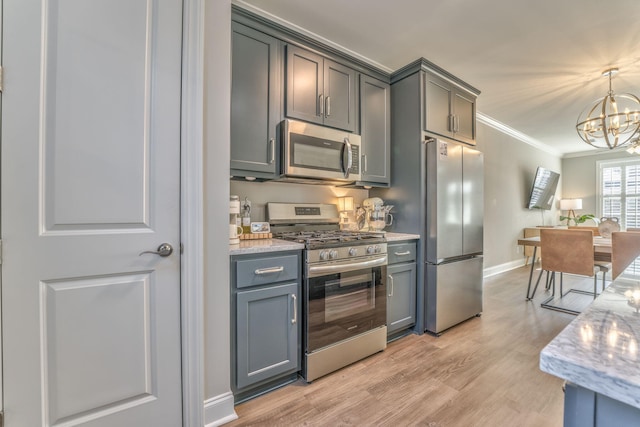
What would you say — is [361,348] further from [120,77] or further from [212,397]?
[120,77]

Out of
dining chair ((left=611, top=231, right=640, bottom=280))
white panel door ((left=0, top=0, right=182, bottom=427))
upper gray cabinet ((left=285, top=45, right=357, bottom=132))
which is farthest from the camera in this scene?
dining chair ((left=611, top=231, right=640, bottom=280))

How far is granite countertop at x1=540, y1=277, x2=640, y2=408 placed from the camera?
0.38 meters

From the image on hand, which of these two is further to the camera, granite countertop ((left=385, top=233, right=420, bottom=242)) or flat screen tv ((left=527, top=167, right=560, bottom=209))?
flat screen tv ((left=527, top=167, right=560, bottom=209))

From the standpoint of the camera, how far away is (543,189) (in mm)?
6000

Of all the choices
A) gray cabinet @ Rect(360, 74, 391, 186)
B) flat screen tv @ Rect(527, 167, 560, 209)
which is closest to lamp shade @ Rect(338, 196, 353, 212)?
gray cabinet @ Rect(360, 74, 391, 186)

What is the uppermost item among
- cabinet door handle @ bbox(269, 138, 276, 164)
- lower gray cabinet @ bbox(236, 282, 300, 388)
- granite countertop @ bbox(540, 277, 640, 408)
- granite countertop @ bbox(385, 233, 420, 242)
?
cabinet door handle @ bbox(269, 138, 276, 164)

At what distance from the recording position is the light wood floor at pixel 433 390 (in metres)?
1.55

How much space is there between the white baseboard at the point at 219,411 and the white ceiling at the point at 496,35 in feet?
8.44

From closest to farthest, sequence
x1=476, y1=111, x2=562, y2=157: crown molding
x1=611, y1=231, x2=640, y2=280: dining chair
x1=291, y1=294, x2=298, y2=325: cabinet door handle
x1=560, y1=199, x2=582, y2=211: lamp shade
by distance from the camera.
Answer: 1. x1=291, y1=294, x2=298, y2=325: cabinet door handle
2. x1=611, y1=231, x2=640, y2=280: dining chair
3. x1=476, y1=111, x2=562, y2=157: crown molding
4. x1=560, y1=199, x2=582, y2=211: lamp shade

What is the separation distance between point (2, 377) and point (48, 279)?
39 cm

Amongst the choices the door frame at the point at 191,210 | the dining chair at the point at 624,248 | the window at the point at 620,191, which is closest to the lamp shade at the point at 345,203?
the door frame at the point at 191,210

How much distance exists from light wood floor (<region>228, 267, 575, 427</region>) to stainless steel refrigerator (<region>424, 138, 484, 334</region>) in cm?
29

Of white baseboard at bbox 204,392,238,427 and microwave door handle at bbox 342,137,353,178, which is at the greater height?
microwave door handle at bbox 342,137,353,178

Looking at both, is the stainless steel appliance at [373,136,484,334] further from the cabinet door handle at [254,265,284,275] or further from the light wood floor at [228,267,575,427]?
the cabinet door handle at [254,265,284,275]
